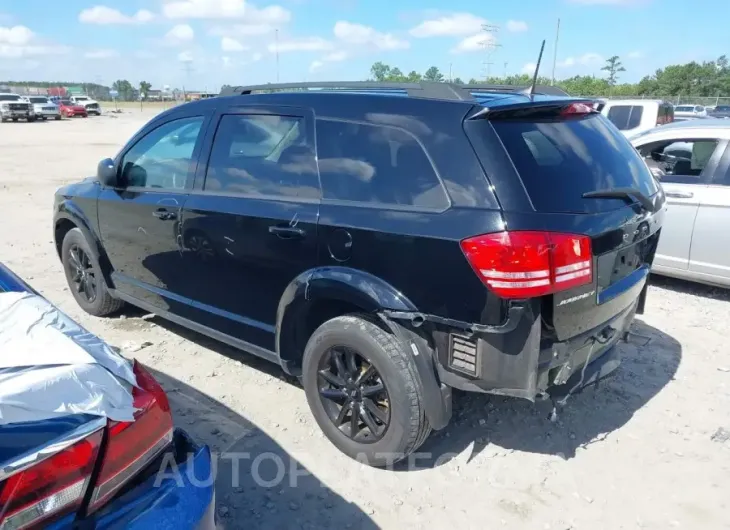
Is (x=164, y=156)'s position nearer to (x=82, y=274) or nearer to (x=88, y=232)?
(x=88, y=232)

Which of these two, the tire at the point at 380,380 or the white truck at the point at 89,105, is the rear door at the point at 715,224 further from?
the white truck at the point at 89,105

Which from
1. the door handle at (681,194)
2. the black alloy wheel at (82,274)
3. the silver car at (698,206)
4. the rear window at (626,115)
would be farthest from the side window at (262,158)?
the rear window at (626,115)

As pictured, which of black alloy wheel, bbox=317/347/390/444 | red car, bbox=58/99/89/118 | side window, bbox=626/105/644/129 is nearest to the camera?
black alloy wheel, bbox=317/347/390/444

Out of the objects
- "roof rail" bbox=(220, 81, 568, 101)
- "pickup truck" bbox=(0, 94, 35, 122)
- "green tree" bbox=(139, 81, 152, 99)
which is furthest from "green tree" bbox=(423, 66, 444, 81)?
"green tree" bbox=(139, 81, 152, 99)

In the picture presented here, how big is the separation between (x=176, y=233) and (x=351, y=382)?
1.59 metres

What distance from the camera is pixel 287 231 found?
10.0 ft

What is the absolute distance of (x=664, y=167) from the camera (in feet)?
19.7

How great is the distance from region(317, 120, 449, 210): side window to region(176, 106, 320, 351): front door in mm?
114

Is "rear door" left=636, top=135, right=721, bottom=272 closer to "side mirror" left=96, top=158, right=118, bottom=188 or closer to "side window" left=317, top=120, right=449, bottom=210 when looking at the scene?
"side window" left=317, top=120, right=449, bottom=210

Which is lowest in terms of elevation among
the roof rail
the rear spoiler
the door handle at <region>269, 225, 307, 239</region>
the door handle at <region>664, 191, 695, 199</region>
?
the door handle at <region>664, 191, 695, 199</region>

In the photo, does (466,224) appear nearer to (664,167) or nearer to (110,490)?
(110,490)

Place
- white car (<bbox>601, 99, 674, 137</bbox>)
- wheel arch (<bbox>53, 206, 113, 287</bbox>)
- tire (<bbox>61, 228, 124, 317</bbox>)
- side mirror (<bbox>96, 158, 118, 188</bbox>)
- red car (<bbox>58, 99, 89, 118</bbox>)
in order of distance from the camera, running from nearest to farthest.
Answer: side mirror (<bbox>96, 158, 118, 188</bbox>) → wheel arch (<bbox>53, 206, 113, 287</bbox>) → tire (<bbox>61, 228, 124, 317</bbox>) → white car (<bbox>601, 99, 674, 137</bbox>) → red car (<bbox>58, 99, 89, 118</bbox>)

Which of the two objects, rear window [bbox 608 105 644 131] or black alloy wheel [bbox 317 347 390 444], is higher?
rear window [bbox 608 105 644 131]

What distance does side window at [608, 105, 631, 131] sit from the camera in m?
→ 11.4
